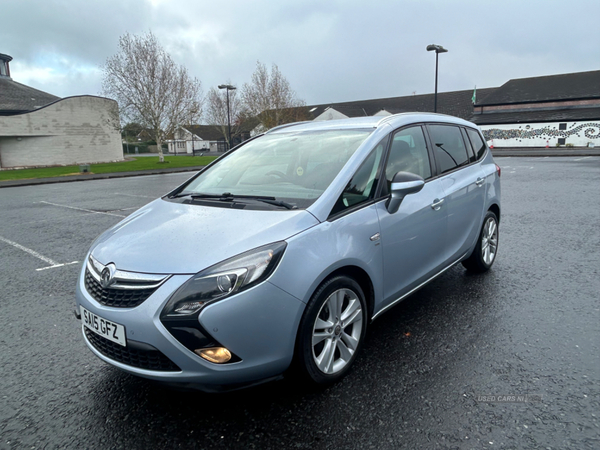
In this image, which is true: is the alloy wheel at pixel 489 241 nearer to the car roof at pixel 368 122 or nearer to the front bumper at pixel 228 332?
the car roof at pixel 368 122

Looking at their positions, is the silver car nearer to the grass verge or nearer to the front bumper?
the front bumper

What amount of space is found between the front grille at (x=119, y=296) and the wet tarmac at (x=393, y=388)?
68 cm

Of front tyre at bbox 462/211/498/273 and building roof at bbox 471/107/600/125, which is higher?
building roof at bbox 471/107/600/125

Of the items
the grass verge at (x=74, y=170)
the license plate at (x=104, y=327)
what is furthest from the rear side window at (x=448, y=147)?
the grass verge at (x=74, y=170)

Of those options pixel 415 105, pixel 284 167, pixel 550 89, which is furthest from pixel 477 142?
pixel 415 105

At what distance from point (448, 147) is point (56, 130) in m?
44.1

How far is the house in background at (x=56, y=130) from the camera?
3762 cm

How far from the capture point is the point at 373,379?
110 inches

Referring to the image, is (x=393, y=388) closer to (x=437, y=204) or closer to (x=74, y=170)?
(x=437, y=204)

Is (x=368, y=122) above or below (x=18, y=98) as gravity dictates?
below

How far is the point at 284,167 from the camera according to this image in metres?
3.56

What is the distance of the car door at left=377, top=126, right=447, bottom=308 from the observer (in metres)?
3.10

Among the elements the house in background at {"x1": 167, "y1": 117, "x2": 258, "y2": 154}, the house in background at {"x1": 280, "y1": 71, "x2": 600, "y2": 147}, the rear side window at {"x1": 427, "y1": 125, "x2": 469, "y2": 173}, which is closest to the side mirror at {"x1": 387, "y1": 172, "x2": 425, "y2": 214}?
the rear side window at {"x1": 427, "y1": 125, "x2": 469, "y2": 173}

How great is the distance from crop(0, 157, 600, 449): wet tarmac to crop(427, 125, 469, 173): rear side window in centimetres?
129
